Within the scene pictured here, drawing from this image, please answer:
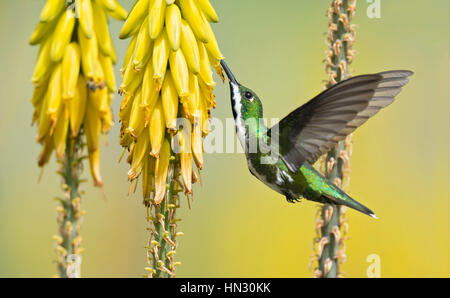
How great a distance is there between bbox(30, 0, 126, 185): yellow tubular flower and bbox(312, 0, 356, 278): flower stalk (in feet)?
4.27

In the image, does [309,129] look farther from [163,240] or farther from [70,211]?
[70,211]

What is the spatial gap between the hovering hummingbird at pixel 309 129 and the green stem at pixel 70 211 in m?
1.12

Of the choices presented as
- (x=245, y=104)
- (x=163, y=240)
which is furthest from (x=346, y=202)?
(x=163, y=240)

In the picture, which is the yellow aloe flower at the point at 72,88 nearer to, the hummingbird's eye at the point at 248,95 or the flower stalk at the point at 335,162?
the hummingbird's eye at the point at 248,95

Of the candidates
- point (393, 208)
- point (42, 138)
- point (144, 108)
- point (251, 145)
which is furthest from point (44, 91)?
point (393, 208)

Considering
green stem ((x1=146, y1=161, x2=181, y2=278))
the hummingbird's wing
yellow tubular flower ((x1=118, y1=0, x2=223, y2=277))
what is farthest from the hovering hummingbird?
green stem ((x1=146, y1=161, x2=181, y2=278))

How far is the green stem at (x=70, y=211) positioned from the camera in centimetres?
214

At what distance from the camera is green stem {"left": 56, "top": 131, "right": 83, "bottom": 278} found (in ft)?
7.01

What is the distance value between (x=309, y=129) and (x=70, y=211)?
1.54m

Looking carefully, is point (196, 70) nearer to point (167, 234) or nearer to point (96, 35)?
point (96, 35)

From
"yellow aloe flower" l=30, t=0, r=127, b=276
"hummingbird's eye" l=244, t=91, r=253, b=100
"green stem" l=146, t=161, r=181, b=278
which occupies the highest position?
"hummingbird's eye" l=244, t=91, r=253, b=100

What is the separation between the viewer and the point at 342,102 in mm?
3033

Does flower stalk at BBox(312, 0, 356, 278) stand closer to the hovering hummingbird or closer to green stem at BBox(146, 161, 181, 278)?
the hovering hummingbird

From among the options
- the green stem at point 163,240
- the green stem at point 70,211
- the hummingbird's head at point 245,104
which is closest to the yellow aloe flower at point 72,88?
the green stem at point 70,211
